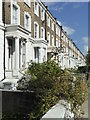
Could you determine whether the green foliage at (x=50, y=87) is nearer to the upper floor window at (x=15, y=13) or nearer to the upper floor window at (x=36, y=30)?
the upper floor window at (x=15, y=13)

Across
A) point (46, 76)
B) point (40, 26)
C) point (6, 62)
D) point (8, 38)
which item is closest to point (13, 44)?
point (8, 38)

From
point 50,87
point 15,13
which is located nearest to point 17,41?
point 15,13

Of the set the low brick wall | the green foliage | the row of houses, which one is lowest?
the low brick wall

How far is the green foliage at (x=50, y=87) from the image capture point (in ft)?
16.8

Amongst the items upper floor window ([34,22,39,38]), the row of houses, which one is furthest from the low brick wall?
upper floor window ([34,22,39,38])

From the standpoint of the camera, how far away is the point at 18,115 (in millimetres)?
6391

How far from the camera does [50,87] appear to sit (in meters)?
5.53

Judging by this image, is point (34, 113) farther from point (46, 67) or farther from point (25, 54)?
point (25, 54)

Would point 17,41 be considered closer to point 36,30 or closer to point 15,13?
point 15,13

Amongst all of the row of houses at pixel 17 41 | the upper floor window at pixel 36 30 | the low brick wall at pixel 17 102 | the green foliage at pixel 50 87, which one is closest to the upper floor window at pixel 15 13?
the row of houses at pixel 17 41

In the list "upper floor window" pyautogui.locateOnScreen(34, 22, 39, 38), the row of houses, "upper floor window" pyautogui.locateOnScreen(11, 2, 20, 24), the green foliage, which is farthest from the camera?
"upper floor window" pyautogui.locateOnScreen(34, 22, 39, 38)

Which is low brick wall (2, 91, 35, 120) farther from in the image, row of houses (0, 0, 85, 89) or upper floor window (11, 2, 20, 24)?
upper floor window (11, 2, 20, 24)

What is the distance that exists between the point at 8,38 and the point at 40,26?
34.4 feet

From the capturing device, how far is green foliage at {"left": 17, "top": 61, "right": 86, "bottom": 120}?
511cm
